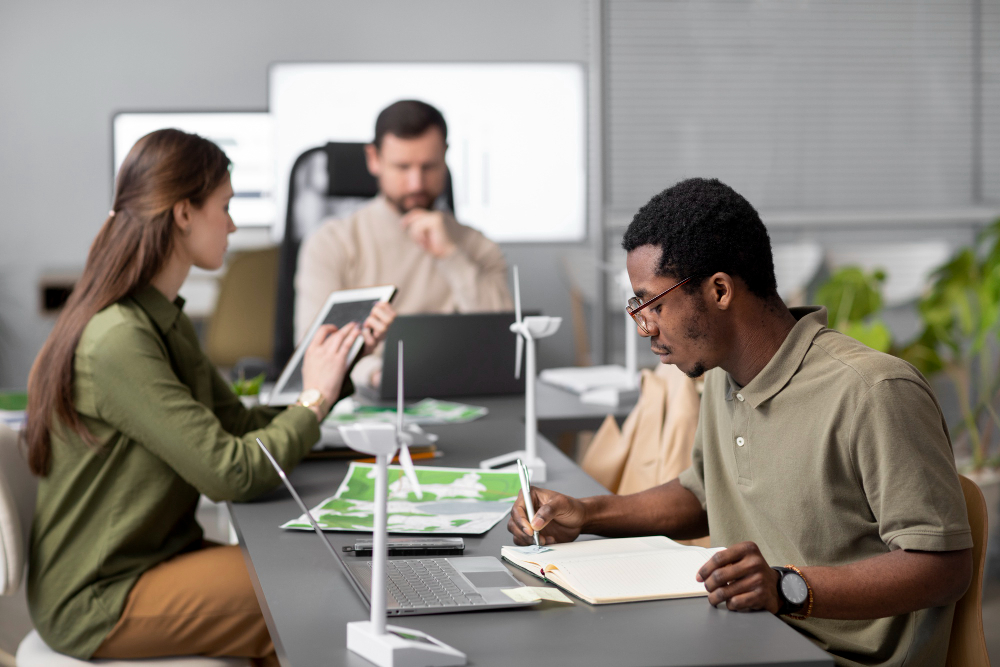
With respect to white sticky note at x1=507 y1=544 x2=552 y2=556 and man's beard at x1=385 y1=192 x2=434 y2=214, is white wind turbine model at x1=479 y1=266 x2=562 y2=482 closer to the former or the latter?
white sticky note at x1=507 y1=544 x2=552 y2=556

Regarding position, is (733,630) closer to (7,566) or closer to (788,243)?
(7,566)

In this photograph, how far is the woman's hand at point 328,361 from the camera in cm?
175

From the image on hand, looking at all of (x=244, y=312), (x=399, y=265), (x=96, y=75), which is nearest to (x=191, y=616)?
(x=399, y=265)

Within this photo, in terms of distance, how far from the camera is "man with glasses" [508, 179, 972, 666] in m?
1.01

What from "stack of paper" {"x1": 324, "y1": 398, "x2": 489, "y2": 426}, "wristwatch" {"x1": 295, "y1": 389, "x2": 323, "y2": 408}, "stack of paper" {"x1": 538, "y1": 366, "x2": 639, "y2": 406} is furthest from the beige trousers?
"stack of paper" {"x1": 538, "y1": 366, "x2": 639, "y2": 406}

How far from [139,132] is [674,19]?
8.54 ft

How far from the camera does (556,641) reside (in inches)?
36.4

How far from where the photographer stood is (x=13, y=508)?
4.94 feet

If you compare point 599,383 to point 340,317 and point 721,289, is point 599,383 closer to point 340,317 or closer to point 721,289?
point 340,317

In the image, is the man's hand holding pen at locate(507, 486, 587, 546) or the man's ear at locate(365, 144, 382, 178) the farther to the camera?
the man's ear at locate(365, 144, 382, 178)

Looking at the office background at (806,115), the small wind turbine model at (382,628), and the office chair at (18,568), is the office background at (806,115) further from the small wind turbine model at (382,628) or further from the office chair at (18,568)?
Answer: the small wind turbine model at (382,628)

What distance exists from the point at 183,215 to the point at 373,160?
193cm

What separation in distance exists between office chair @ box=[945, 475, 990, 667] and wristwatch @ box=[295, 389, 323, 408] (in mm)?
1024

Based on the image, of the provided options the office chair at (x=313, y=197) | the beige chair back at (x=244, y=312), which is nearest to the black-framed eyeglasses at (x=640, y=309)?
the office chair at (x=313, y=197)
